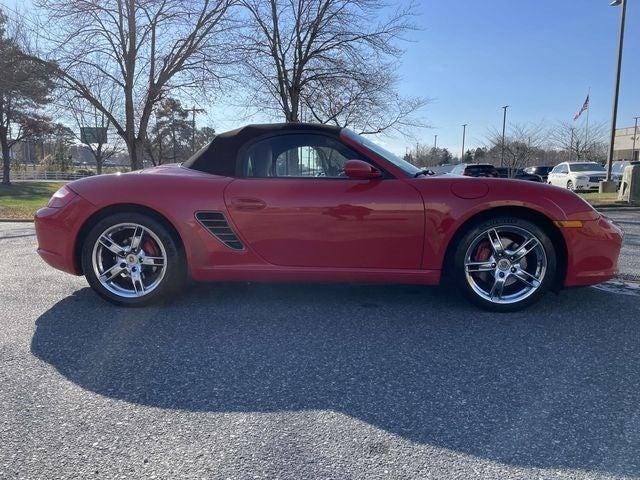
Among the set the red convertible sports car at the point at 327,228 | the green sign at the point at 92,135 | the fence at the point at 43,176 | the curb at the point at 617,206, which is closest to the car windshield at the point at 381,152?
the red convertible sports car at the point at 327,228

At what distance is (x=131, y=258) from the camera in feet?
12.0


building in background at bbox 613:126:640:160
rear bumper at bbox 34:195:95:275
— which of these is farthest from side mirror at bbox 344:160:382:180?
building in background at bbox 613:126:640:160

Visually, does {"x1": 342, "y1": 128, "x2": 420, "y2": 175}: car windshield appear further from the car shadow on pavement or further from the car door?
the car shadow on pavement

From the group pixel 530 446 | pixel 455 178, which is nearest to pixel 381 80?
pixel 455 178

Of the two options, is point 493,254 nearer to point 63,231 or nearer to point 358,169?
point 358,169

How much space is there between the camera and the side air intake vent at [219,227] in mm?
3537

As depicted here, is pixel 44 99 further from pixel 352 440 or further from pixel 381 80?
pixel 352 440

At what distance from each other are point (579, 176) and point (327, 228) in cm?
2023

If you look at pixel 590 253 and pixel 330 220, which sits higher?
pixel 330 220

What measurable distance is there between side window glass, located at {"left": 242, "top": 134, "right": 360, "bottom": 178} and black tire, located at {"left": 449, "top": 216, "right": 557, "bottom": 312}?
1.03 m

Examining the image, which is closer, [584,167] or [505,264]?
[505,264]

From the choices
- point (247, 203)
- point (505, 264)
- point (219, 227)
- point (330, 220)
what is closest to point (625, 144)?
point (505, 264)

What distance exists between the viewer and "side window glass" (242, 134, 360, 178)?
12.0 ft

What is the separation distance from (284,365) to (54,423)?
1.13 meters
